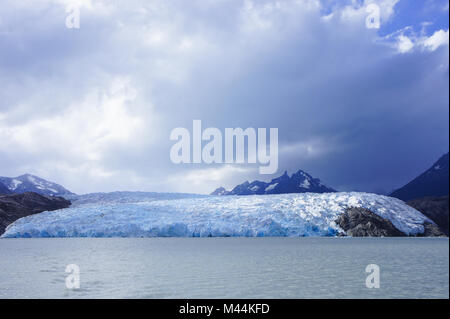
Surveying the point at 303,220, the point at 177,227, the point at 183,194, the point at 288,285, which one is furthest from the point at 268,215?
the point at 288,285

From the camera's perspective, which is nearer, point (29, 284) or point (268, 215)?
point (29, 284)

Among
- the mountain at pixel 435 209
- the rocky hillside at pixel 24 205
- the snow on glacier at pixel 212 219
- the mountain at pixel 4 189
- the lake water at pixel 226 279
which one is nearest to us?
the lake water at pixel 226 279

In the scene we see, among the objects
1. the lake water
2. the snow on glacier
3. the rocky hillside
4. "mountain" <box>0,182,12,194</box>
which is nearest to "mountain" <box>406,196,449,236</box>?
the snow on glacier

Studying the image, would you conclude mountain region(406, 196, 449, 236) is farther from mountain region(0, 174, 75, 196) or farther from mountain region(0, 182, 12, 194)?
mountain region(0, 182, 12, 194)

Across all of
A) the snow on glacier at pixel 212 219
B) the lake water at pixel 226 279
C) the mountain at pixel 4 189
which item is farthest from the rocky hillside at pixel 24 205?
the mountain at pixel 4 189

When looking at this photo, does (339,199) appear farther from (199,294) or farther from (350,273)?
(199,294)

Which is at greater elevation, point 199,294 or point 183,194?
point 183,194

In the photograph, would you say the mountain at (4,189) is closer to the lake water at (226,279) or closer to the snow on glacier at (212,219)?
the snow on glacier at (212,219)

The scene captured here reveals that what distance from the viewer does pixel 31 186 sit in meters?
157

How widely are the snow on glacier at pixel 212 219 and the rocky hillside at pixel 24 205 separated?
14.1 metres

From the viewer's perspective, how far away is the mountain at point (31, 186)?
150375 mm

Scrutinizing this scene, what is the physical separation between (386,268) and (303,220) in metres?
32.4

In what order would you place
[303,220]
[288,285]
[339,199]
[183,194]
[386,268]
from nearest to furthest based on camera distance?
[288,285]
[386,268]
[303,220]
[339,199]
[183,194]
